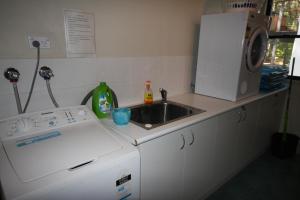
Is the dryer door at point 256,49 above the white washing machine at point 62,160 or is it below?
above

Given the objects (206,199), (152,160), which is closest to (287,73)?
(206,199)

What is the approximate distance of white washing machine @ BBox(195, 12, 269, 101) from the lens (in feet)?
6.07

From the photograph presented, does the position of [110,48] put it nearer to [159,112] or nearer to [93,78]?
[93,78]

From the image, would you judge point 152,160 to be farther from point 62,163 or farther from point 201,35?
point 201,35

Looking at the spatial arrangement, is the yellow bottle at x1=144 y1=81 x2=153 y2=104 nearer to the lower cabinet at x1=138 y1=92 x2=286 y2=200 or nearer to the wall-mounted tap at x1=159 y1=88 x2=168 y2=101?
the wall-mounted tap at x1=159 y1=88 x2=168 y2=101

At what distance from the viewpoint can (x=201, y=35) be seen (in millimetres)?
2113

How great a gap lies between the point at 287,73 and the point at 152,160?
269 centimetres

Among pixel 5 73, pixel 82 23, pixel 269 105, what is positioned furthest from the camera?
pixel 269 105

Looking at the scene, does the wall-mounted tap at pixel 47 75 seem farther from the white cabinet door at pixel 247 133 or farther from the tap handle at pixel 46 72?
the white cabinet door at pixel 247 133

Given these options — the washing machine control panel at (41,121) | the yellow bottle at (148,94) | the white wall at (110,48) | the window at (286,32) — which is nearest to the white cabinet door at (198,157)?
the yellow bottle at (148,94)

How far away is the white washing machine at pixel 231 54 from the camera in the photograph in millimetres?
1852

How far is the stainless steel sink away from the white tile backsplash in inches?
5.1

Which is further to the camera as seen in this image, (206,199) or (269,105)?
(269,105)

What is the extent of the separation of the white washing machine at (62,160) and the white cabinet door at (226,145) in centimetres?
108
